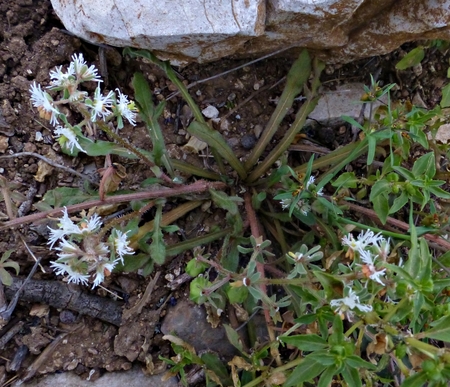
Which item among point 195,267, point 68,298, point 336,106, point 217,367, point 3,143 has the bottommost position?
point 217,367

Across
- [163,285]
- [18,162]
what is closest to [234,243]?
[163,285]

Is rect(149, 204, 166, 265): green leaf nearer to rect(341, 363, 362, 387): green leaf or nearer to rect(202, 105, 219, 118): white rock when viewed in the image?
rect(202, 105, 219, 118): white rock

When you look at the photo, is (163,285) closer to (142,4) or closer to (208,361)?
(208,361)

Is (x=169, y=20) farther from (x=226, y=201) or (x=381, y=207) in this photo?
(x=381, y=207)

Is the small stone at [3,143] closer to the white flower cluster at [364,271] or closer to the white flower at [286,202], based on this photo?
the white flower at [286,202]

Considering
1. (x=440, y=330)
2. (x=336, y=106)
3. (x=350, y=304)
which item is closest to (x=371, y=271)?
(x=350, y=304)

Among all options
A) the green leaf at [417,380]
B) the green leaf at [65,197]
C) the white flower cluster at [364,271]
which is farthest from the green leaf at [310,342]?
the green leaf at [65,197]

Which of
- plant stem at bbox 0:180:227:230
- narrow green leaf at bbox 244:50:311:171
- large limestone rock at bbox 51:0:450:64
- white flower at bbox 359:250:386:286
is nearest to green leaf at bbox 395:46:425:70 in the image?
large limestone rock at bbox 51:0:450:64
